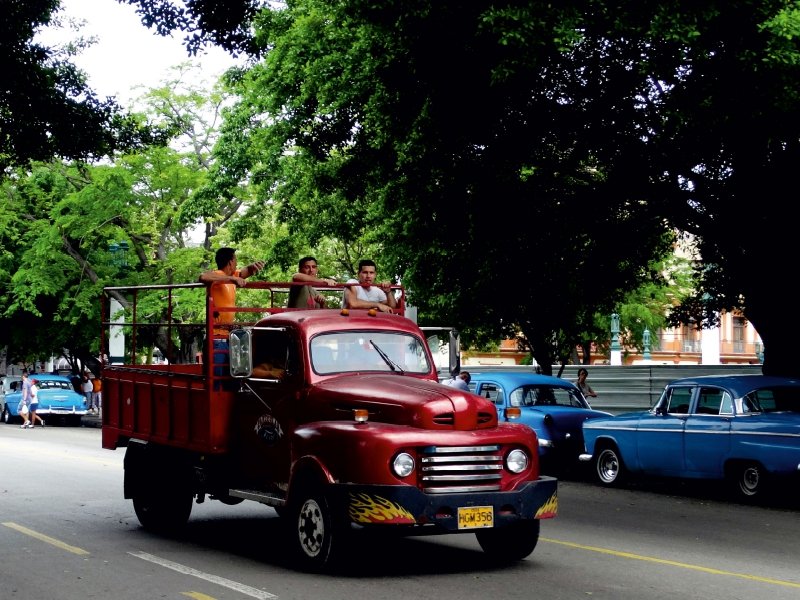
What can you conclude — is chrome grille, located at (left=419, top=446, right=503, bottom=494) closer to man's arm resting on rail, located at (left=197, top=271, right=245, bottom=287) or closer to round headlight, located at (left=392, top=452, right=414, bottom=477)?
round headlight, located at (left=392, top=452, right=414, bottom=477)

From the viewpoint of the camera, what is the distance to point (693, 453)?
54.2 feet

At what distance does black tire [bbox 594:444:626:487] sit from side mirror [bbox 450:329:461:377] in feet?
24.8

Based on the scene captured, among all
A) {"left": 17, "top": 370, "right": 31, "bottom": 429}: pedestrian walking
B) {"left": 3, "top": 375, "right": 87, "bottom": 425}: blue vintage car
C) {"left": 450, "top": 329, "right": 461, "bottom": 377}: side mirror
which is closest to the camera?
{"left": 450, "top": 329, "right": 461, "bottom": 377}: side mirror

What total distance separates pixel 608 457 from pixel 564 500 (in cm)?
288

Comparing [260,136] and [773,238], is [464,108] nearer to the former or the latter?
[773,238]

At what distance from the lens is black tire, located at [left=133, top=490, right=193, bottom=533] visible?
1216cm

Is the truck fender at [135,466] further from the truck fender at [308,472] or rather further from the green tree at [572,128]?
the green tree at [572,128]

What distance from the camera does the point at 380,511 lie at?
8859 mm

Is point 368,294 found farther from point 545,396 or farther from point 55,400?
point 55,400

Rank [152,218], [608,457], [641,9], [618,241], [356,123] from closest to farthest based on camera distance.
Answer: [641,9] < [608,457] < [618,241] < [356,123] < [152,218]

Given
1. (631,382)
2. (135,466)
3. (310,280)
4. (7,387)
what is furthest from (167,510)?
(7,387)

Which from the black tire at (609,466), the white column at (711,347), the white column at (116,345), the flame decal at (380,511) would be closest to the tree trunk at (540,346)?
the black tire at (609,466)

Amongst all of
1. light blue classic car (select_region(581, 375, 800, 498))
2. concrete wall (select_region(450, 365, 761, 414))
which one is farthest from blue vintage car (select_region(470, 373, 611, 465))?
concrete wall (select_region(450, 365, 761, 414))

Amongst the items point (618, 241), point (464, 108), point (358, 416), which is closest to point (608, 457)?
point (618, 241)
